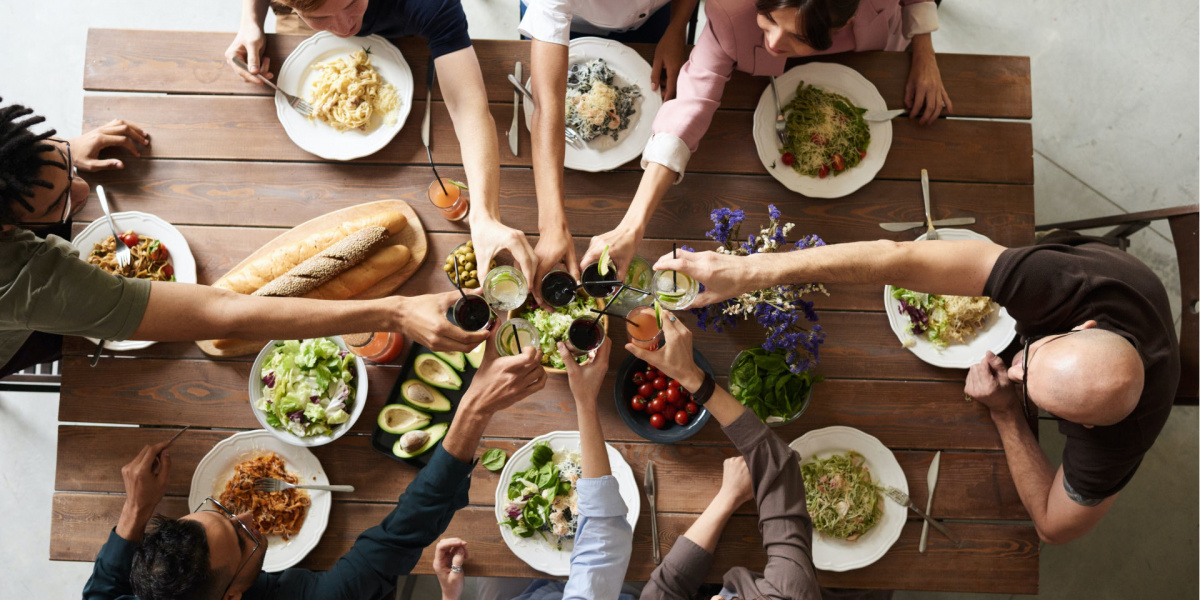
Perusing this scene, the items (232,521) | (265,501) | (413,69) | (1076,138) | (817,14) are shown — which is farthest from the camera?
(1076,138)

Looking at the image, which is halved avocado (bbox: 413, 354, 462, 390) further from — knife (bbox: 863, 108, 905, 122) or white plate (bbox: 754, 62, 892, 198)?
knife (bbox: 863, 108, 905, 122)

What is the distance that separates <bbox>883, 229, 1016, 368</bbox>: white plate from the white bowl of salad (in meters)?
1.85

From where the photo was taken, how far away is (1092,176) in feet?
11.6

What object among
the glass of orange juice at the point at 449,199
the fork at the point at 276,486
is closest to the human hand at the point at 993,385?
the glass of orange juice at the point at 449,199

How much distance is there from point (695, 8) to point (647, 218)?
→ 0.95 meters

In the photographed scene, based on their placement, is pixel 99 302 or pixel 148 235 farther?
pixel 148 235

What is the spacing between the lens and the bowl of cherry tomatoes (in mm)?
2111

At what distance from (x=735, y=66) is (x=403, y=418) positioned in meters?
1.71

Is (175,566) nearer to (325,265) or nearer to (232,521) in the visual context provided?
(232,521)

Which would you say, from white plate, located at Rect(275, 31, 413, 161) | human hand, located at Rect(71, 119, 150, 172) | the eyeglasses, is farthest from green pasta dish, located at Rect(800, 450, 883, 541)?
human hand, located at Rect(71, 119, 150, 172)

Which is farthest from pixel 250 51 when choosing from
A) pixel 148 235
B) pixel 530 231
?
pixel 530 231

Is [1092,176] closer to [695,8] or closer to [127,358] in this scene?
[695,8]

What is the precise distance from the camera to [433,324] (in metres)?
1.89

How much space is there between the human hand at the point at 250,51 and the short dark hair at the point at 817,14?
1742mm
